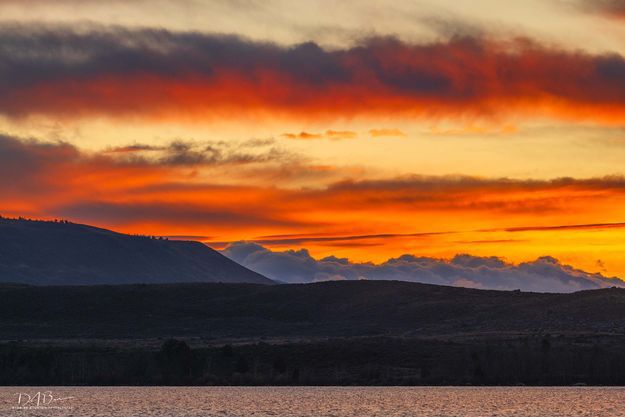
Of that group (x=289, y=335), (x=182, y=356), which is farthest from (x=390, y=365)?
(x=289, y=335)

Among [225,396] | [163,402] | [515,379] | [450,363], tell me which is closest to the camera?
[163,402]

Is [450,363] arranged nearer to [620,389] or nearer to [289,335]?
[620,389]

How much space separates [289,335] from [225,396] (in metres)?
79.0

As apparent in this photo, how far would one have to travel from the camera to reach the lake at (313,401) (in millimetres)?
95938

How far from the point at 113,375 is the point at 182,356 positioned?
31.4 feet

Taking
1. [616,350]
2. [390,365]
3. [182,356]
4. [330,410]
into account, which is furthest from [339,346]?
[330,410]

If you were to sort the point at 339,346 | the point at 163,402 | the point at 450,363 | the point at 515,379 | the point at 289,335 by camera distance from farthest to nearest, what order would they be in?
the point at 289,335, the point at 339,346, the point at 450,363, the point at 515,379, the point at 163,402

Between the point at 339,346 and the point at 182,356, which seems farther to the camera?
the point at 339,346

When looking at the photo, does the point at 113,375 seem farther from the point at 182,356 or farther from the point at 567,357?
the point at 567,357

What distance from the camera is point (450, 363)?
5566 inches

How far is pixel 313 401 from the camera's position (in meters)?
112

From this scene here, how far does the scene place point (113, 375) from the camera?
139m

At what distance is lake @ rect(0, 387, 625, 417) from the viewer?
95938 millimetres

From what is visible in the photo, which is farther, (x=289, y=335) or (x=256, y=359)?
(x=289, y=335)
